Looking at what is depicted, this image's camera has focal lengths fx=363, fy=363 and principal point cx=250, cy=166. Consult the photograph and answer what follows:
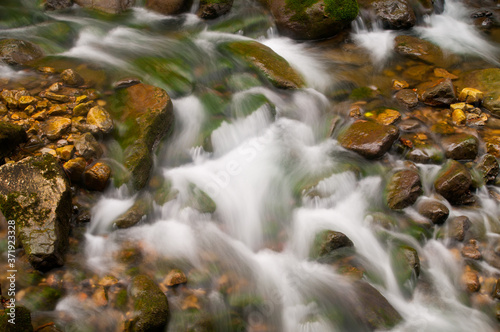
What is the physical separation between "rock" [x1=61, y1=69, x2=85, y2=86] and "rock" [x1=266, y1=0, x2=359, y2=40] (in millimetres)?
4697

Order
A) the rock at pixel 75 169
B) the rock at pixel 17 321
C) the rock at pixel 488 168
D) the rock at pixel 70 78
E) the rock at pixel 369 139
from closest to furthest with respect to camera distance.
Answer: the rock at pixel 17 321, the rock at pixel 75 169, the rock at pixel 488 168, the rock at pixel 369 139, the rock at pixel 70 78

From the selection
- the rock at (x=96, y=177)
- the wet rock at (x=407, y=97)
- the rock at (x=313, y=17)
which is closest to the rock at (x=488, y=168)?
the wet rock at (x=407, y=97)

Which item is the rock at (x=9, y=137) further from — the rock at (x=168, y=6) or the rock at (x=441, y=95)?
the rock at (x=441, y=95)

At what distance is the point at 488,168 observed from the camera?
5.39 m

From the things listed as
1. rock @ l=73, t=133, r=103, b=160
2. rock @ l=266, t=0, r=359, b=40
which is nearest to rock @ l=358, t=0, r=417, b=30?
rock @ l=266, t=0, r=359, b=40

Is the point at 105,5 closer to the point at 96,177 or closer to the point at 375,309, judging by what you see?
the point at 96,177

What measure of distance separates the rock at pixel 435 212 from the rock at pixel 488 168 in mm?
1036

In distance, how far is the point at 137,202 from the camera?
4672 mm

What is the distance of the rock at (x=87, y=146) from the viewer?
15.6 ft

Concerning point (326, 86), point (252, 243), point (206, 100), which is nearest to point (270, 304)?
point (252, 243)

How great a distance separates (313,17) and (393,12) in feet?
7.75

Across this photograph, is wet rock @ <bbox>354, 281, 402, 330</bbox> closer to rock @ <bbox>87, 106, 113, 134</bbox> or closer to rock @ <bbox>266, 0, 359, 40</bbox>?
rock @ <bbox>87, 106, 113, 134</bbox>

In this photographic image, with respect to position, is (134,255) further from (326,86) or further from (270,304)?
(326,86)

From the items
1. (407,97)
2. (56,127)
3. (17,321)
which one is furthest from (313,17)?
(17,321)
